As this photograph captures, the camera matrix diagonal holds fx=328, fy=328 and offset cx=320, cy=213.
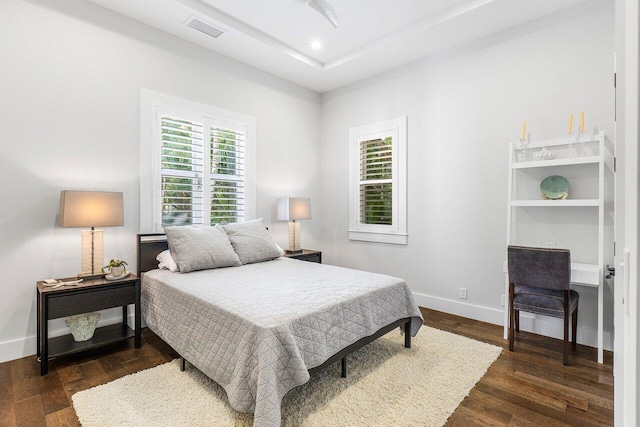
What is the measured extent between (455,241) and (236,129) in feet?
9.61

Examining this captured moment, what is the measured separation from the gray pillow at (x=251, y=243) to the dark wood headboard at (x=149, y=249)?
0.64 m

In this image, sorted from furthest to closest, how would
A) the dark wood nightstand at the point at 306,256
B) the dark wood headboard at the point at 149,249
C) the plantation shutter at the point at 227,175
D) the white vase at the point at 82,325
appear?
the dark wood nightstand at the point at 306,256
the plantation shutter at the point at 227,175
the dark wood headboard at the point at 149,249
the white vase at the point at 82,325

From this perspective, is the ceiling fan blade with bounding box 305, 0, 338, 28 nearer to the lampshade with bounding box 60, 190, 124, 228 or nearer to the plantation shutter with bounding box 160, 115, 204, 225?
the plantation shutter with bounding box 160, 115, 204, 225

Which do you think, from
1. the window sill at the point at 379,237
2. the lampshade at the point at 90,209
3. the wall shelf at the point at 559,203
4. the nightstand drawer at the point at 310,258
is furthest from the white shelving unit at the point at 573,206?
the lampshade at the point at 90,209

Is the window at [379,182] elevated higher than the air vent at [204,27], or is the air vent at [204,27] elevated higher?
the air vent at [204,27]

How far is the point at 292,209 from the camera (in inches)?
166

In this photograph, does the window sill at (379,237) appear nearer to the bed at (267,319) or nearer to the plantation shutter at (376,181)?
the plantation shutter at (376,181)

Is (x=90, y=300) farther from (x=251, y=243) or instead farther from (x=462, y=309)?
(x=462, y=309)

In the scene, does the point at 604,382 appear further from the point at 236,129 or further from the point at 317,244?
the point at 236,129

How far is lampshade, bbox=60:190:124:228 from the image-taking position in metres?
2.52

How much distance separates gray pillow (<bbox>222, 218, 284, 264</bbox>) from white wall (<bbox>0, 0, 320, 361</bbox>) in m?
0.97

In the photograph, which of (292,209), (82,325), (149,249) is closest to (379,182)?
(292,209)

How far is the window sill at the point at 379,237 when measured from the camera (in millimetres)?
4203

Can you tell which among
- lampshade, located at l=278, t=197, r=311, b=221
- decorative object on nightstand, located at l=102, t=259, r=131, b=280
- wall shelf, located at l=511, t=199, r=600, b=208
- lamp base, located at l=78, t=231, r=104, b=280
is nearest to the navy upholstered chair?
wall shelf, located at l=511, t=199, r=600, b=208
